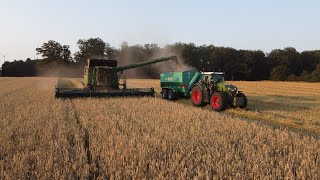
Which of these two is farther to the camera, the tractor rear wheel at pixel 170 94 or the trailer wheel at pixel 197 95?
the tractor rear wheel at pixel 170 94

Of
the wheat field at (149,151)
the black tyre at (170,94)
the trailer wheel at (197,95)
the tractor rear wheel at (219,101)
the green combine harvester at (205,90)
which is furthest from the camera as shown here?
the black tyre at (170,94)

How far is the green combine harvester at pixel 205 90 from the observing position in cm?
1366

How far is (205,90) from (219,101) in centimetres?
124

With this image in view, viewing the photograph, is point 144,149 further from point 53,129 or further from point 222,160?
point 53,129

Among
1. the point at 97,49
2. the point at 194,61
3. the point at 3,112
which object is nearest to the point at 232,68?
the point at 194,61

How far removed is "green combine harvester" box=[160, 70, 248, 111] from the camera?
13.7m

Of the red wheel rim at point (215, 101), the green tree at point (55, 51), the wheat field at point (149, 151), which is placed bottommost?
the wheat field at point (149, 151)

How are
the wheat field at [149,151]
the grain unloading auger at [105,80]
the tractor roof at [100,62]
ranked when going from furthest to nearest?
the tractor roof at [100,62] → the grain unloading auger at [105,80] → the wheat field at [149,151]

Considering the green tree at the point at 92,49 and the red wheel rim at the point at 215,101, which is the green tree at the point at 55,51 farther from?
the red wheel rim at the point at 215,101

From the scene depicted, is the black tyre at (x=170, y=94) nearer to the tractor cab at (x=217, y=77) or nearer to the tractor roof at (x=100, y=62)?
the tractor cab at (x=217, y=77)

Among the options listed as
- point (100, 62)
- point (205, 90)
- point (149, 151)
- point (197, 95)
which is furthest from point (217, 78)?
point (149, 151)

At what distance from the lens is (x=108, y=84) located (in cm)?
1877

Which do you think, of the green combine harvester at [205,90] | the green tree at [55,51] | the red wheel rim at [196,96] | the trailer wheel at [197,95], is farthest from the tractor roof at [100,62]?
the green tree at [55,51]

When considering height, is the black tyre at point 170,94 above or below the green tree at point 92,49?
below
